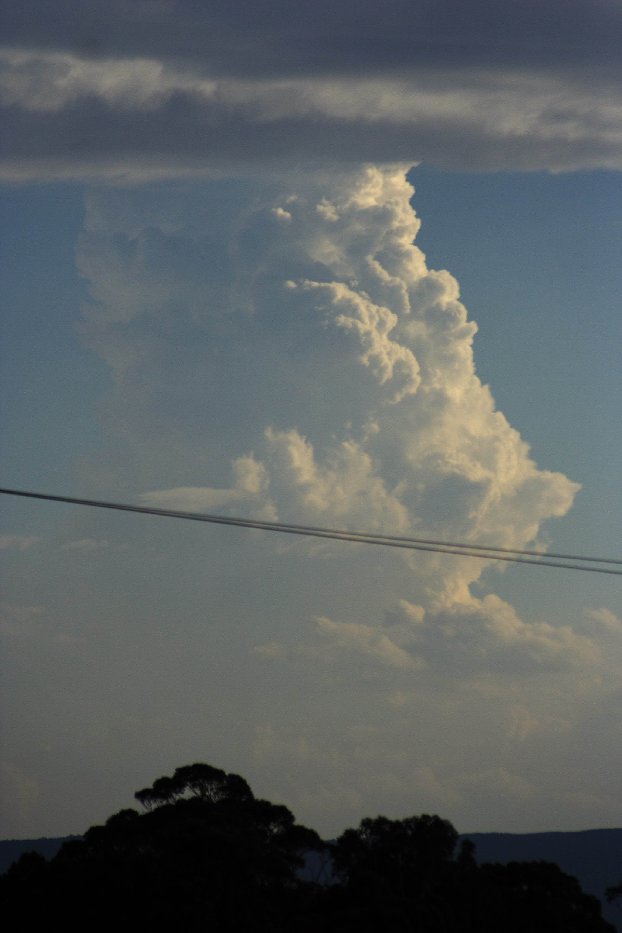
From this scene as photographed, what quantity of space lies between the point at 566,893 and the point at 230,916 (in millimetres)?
25664

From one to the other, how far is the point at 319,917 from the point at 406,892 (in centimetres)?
1597

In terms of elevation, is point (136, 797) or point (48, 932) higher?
point (136, 797)

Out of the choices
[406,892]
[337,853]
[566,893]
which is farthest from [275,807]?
[566,893]

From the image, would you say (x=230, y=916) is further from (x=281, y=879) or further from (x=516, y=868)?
(x=516, y=868)

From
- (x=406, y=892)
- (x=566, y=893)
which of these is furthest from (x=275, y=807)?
(x=566, y=893)

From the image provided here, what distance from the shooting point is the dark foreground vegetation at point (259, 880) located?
71062mm

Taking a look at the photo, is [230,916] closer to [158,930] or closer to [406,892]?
[158,930]

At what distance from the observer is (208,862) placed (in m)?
76.5

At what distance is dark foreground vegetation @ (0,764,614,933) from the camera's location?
7106cm

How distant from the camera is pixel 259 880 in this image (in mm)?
81125

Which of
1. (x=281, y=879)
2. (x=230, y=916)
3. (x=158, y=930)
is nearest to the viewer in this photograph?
(x=158, y=930)

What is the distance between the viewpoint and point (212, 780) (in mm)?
104062

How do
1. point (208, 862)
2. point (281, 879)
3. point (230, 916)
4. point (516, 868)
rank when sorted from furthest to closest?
1. point (516, 868)
2. point (281, 879)
3. point (208, 862)
4. point (230, 916)

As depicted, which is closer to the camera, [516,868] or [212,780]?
[516,868]
